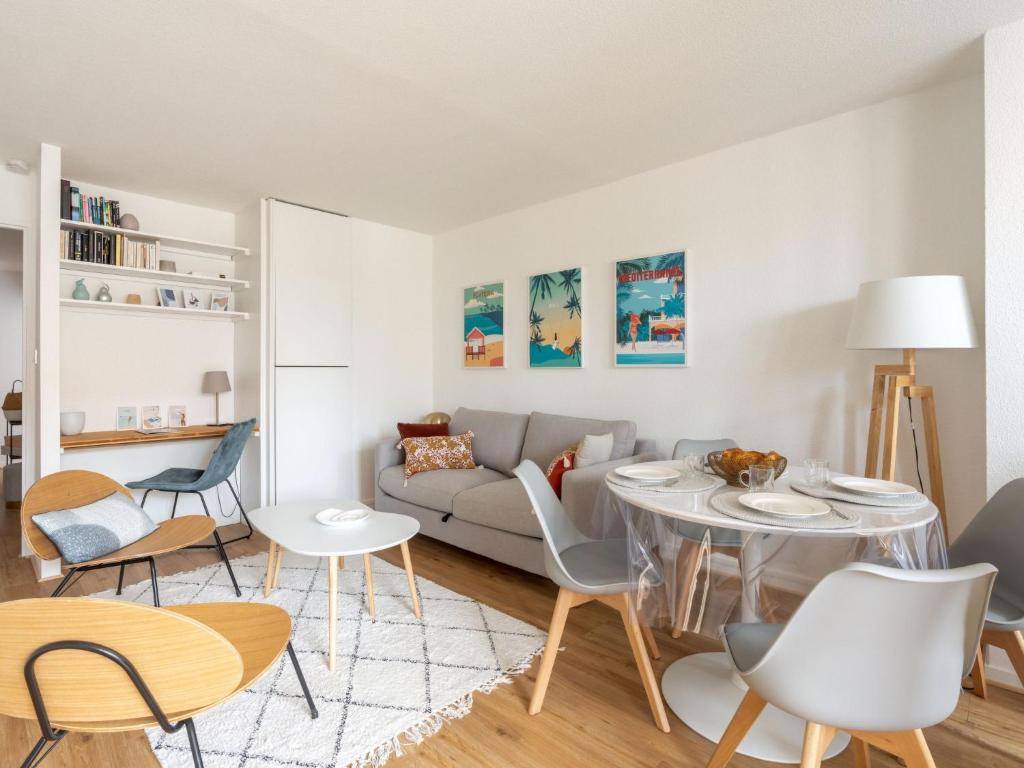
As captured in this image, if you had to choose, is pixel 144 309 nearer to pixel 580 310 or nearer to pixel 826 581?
pixel 580 310

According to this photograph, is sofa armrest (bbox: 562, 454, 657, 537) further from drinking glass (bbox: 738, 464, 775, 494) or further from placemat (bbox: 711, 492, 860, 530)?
placemat (bbox: 711, 492, 860, 530)

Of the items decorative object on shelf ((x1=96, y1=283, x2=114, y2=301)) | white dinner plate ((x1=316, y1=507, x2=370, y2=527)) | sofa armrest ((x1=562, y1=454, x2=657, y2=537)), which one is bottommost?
white dinner plate ((x1=316, y1=507, x2=370, y2=527))

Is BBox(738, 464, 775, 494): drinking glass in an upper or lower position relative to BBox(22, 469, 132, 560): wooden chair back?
upper

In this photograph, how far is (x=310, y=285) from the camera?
13.9 feet

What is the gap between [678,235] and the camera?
3354 mm

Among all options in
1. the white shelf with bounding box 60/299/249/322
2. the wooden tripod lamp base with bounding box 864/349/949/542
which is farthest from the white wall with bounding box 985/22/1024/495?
the white shelf with bounding box 60/299/249/322

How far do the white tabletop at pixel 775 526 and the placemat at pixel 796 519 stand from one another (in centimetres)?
1

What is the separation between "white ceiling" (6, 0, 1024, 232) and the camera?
6.48 feet

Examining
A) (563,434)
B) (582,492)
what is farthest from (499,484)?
(582,492)

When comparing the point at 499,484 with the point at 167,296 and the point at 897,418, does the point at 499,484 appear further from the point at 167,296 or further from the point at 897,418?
the point at 167,296

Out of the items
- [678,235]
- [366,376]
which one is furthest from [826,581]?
[366,376]

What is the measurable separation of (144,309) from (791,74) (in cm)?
419

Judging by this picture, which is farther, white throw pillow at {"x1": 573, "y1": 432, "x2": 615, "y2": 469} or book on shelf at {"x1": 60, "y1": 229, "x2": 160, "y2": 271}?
book on shelf at {"x1": 60, "y1": 229, "x2": 160, "y2": 271}

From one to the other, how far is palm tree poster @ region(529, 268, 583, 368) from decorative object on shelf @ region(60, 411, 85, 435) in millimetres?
3088
